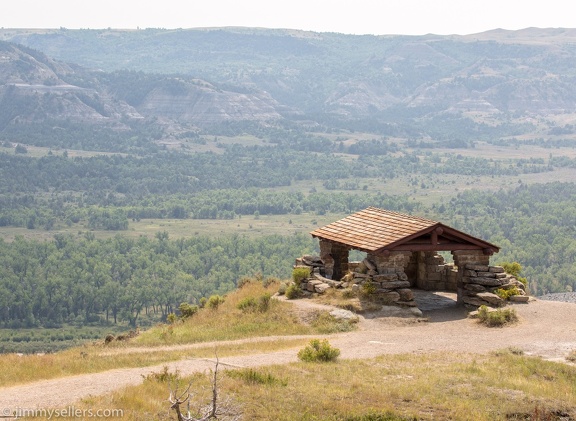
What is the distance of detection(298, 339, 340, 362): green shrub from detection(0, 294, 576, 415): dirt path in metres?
0.71

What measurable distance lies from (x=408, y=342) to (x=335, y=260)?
44.4ft

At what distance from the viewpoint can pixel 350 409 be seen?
27797 millimetres

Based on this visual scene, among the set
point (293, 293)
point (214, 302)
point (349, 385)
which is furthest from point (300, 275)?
point (349, 385)

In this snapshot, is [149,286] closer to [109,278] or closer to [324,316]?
[109,278]

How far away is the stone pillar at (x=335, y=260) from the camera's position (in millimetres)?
50281

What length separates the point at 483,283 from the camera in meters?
45.3

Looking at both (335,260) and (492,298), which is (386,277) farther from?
(335,260)

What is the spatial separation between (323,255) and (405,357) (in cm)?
1722

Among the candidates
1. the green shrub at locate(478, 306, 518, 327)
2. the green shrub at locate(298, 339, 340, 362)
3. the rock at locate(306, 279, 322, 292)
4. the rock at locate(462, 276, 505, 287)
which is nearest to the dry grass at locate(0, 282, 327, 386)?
the rock at locate(306, 279, 322, 292)

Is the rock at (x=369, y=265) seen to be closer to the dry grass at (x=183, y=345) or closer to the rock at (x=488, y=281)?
the dry grass at (x=183, y=345)

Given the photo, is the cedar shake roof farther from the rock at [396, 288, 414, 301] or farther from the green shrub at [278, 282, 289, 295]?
the green shrub at [278, 282, 289, 295]

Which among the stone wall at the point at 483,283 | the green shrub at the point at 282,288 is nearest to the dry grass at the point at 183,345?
the green shrub at the point at 282,288

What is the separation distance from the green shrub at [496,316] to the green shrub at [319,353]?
9797 millimetres

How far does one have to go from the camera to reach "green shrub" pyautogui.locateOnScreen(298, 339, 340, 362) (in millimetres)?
33338
